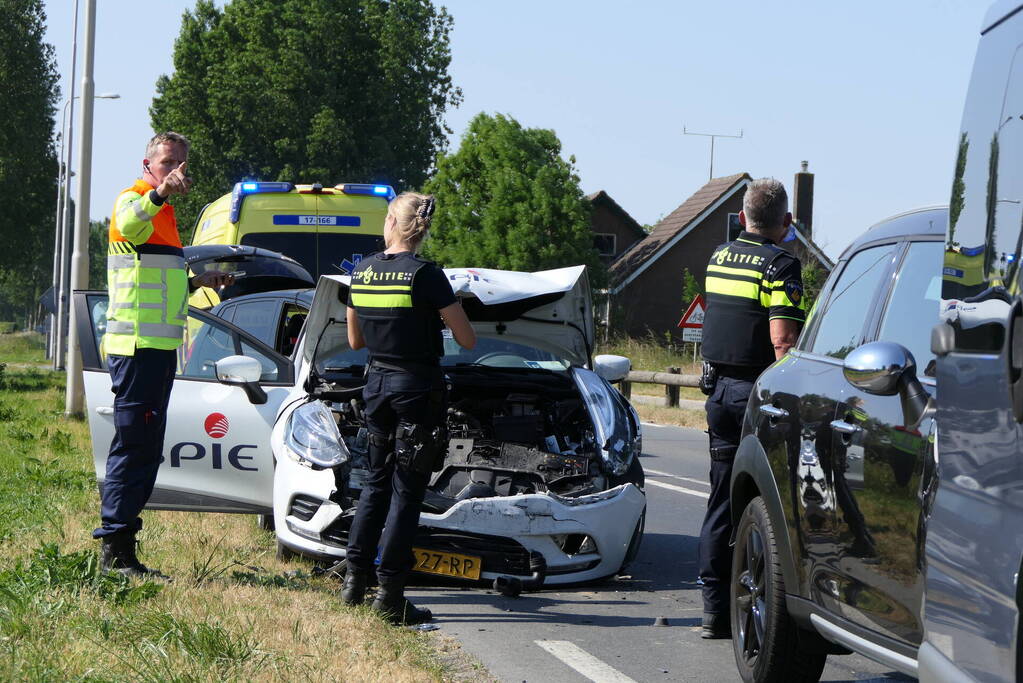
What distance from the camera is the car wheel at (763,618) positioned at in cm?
450

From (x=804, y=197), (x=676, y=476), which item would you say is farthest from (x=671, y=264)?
(x=676, y=476)

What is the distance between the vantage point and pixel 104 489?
20.6 feet

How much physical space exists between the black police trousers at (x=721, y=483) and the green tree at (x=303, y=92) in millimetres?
45009

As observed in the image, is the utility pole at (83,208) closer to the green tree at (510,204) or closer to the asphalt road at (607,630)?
the asphalt road at (607,630)

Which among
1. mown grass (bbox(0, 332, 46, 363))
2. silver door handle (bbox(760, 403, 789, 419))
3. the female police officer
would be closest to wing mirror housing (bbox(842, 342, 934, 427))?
silver door handle (bbox(760, 403, 789, 419))

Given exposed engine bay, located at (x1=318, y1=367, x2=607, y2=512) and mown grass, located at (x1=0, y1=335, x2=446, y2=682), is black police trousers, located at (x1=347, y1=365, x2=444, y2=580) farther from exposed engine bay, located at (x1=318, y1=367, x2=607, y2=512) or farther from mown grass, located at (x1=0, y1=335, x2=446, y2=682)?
exposed engine bay, located at (x1=318, y1=367, x2=607, y2=512)

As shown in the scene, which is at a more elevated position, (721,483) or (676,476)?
(721,483)

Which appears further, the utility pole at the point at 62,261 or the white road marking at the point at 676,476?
the utility pole at the point at 62,261

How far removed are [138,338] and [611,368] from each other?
2.93 m

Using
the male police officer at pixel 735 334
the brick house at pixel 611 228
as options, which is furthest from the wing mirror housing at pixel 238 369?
the brick house at pixel 611 228

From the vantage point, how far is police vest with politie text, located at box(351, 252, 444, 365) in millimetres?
5906

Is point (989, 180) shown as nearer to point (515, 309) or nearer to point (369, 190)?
point (515, 309)

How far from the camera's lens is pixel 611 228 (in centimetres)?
6156

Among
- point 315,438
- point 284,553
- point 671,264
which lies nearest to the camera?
point 315,438
